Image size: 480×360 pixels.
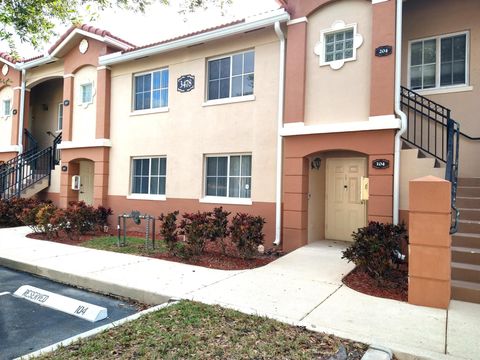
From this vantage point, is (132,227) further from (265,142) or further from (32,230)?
(265,142)

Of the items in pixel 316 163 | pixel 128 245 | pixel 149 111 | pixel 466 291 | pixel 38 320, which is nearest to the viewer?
pixel 38 320

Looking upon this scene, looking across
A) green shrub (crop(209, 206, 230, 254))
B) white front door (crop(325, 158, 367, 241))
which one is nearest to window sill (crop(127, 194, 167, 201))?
green shrub (crop(209, 206, 230, 254))

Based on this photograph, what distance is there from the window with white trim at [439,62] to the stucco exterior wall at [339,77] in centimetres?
183

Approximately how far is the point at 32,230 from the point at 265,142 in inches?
342

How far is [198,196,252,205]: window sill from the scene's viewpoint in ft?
33.0

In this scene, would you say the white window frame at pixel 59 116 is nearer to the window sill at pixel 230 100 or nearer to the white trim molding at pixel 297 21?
the window sill at pixel 230 100

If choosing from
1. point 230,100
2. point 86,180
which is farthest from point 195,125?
point 86,180

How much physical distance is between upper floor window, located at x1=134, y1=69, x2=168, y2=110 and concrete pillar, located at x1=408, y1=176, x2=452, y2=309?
8.89 m

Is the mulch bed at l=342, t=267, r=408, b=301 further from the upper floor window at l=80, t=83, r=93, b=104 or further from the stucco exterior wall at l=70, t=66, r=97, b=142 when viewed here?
the upper floor window at l=80, t=83, r=93, b=104

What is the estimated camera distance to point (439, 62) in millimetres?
8922

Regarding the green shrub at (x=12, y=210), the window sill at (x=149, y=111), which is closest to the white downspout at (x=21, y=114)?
the green shrub at (x=12, y=210)

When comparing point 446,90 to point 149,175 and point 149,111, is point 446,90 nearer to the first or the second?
point 149,111

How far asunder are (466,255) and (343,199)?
401cm

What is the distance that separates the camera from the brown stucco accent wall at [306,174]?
7809mm
